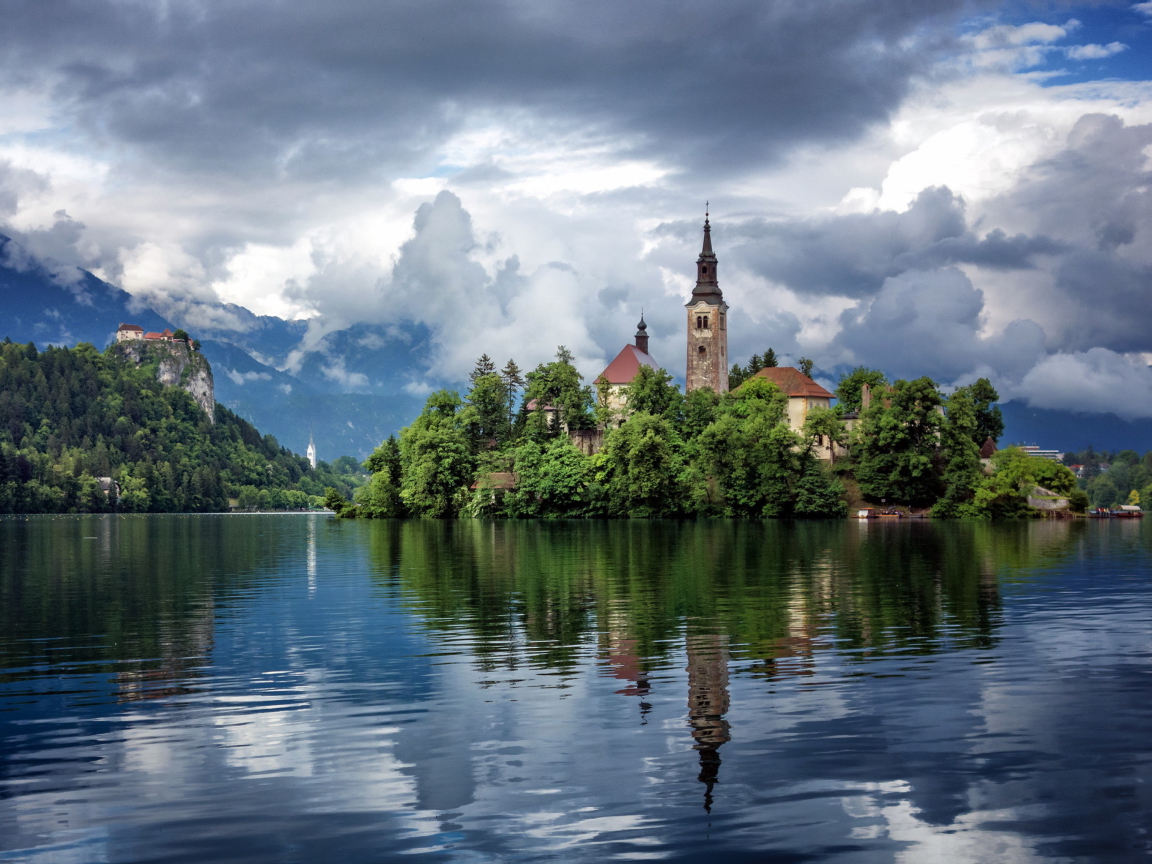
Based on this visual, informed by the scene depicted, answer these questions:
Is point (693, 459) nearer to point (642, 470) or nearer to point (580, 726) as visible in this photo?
point (642, 470)

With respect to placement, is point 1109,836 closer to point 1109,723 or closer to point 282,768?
point 1109,723

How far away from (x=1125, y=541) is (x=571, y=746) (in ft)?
215

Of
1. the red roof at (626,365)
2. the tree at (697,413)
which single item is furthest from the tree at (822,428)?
the red roof at (626,365)

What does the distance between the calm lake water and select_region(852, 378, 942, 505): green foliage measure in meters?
80.6

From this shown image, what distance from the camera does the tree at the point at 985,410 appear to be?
13500 cm

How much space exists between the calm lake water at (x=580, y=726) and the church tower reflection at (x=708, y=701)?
0.25ft

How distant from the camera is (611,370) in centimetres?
15512

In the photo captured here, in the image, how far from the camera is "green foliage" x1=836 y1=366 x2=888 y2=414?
436 ft

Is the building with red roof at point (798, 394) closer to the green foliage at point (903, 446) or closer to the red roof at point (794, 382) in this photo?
the red roof at point (794, 382)

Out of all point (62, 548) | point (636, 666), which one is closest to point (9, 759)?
point (636, 666)

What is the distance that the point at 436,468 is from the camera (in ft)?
396

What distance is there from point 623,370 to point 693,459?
37.9 meters

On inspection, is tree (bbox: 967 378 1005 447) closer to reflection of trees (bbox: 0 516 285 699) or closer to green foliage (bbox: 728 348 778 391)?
green foliage (bbox: 728 348 778 391)

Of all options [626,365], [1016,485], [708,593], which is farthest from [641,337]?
[708,593]
